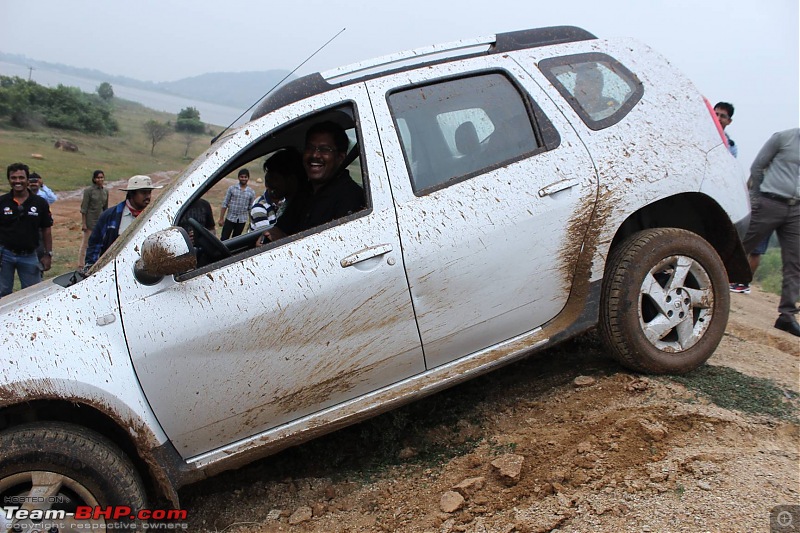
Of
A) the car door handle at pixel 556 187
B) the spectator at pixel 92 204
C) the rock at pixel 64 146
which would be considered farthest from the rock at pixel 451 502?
the rock at pixel 64 146

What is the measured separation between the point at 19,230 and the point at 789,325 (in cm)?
779

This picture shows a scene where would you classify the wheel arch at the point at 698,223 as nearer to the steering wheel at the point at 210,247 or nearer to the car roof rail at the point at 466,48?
the car roof rail at the point at 466,48

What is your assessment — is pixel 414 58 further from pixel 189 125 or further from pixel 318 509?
pixel 189 125

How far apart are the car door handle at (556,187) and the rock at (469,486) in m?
1.45

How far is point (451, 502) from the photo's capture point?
9.58 ft

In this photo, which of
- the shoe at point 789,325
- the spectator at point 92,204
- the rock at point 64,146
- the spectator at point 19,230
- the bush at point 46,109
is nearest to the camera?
the shoe at point 789,325

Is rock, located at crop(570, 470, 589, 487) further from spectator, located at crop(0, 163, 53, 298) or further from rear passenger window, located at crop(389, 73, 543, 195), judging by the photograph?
spectator, located at crop(0, 163, 53, 298)

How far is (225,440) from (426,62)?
7.12 feet

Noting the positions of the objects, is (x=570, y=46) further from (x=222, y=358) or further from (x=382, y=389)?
(x=222, y=358)

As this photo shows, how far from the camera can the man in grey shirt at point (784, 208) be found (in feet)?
18.0

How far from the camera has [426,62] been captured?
3.31 m

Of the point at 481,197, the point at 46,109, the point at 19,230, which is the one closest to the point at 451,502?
the point at 481,197

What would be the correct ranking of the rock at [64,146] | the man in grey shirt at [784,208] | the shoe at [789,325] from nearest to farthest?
the man in grey shirt at [784,208], the shoe at [789,325], the rock at [64,146]

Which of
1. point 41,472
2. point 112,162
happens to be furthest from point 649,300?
point 112,162
